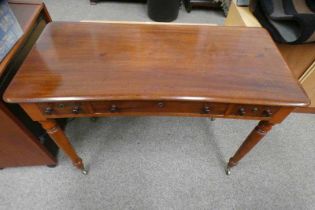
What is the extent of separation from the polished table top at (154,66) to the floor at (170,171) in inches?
27.1

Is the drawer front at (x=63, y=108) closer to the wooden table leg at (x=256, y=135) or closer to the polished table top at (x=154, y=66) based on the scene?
the polished table top at (x=154, y=66)

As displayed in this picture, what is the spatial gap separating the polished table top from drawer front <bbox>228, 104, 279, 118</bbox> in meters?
0.06

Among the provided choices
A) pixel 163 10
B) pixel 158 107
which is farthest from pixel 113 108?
pixel 163 10

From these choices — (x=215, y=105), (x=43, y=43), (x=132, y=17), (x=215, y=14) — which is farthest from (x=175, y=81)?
(x=215, y=14)

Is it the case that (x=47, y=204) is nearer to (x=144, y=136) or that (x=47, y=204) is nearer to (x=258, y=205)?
(x=144, y=136)

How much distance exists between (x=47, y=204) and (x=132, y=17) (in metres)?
2.09

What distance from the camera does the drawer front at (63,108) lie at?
0.71 m

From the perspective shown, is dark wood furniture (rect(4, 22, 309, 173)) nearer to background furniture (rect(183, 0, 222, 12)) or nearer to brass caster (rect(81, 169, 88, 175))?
brass caster (rect(81, 169, 88, 175))

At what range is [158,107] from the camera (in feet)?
2.52

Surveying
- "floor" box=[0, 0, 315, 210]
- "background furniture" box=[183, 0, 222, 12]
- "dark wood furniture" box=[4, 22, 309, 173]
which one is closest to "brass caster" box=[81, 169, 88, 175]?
"floor" box=[0, 0, 315, 210]

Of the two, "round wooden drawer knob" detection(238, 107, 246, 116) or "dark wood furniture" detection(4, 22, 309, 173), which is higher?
"dark wood furniture" detection(4, 22, 309, 173)

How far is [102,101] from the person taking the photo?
0.72m

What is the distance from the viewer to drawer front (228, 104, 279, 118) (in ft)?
2.43

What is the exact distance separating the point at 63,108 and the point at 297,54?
53.4 inches
